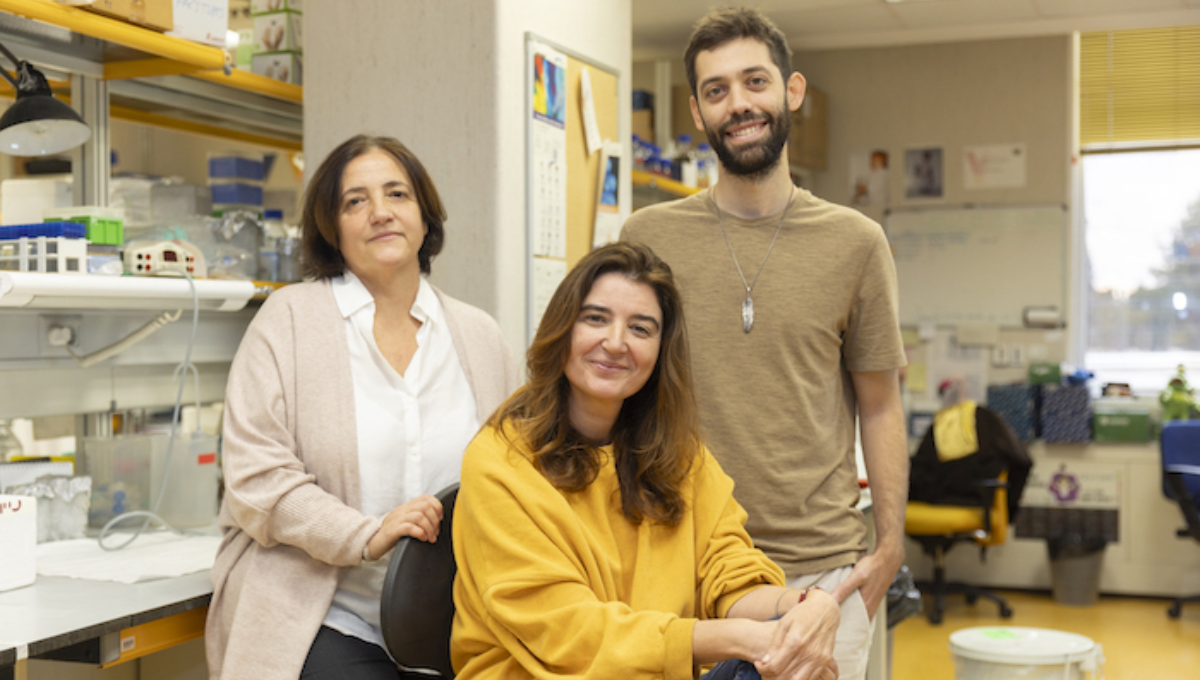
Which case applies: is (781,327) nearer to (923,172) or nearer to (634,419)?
(634,419)

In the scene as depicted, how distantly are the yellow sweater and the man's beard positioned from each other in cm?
47

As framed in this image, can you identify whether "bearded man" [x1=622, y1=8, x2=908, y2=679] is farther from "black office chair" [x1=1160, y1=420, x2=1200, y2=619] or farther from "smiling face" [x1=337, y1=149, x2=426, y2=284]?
"black office chair" [x1=1160, y1=420, x2=1200, y2=619]

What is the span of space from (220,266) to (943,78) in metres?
4.49

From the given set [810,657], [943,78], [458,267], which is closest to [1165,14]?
[943,78]

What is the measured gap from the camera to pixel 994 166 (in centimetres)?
582

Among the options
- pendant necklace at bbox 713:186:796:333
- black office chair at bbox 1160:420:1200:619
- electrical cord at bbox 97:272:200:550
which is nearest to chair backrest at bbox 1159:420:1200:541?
black office chair at bbox 1160:420:1200:619

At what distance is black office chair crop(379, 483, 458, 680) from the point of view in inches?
63.5

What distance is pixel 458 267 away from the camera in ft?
8.39

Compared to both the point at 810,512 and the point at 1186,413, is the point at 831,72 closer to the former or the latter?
the point at 1186,413

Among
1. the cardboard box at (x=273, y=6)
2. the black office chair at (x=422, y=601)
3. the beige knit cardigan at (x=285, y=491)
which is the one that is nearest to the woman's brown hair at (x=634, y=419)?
the black office chair at (x=422, y=601)

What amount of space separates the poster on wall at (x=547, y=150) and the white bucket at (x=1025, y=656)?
1583 mm

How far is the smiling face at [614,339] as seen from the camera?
156 cm

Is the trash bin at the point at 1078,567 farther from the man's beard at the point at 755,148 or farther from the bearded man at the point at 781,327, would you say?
the man's beard at the point at 755,148

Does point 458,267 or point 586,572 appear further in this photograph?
point 458,267
